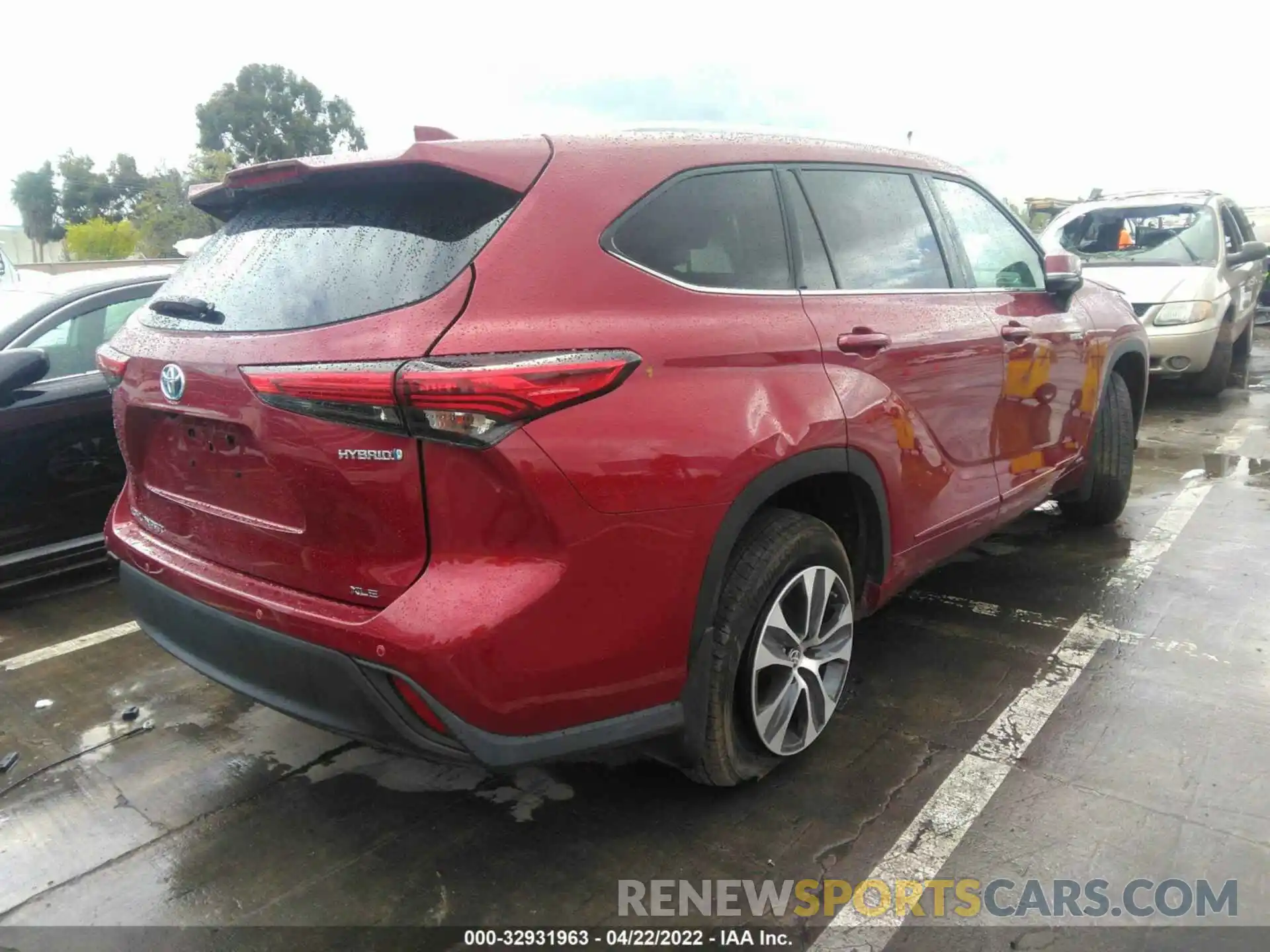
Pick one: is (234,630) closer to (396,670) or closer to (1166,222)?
(396,670)

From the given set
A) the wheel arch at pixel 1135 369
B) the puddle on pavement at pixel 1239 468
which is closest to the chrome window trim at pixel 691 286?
the wheel arch at pixel 1135 369

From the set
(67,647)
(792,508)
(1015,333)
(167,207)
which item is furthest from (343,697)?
(167,207)

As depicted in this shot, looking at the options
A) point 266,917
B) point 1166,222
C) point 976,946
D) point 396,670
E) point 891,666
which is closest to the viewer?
point 396,670

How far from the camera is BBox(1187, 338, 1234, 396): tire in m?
8.27

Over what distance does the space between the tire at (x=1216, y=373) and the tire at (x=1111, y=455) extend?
4240 mm

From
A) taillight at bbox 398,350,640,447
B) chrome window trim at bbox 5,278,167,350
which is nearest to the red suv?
taillight at bbox 398,350,640,447

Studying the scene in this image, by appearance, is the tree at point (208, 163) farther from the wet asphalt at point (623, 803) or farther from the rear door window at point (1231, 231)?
the wet asphalt at point (623, 803)

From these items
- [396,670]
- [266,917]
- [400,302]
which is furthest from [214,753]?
[400,302]

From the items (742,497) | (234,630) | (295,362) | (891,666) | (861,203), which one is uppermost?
(861,203)

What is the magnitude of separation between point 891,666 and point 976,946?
143cm

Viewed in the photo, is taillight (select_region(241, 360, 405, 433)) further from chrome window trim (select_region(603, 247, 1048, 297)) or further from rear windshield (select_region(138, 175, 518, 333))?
chrome window trim (select_region(603, 247, 1048, 297))

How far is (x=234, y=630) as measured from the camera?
2211 mm

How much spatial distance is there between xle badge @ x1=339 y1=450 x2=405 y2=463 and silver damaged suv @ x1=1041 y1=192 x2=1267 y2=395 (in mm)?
7123

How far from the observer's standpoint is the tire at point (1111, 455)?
455cm
